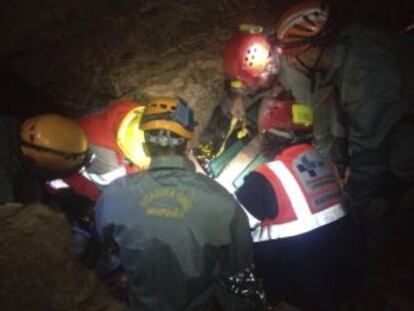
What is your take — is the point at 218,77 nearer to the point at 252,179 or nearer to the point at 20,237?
the point at 252,179

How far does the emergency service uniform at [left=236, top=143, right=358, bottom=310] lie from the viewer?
14.6 ft

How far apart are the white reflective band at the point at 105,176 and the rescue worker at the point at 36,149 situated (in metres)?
0.34

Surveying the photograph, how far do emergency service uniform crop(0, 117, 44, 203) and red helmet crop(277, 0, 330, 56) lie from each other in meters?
3.13

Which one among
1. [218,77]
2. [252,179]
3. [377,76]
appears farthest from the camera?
[218,77]

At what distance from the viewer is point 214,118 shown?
7137 millimetres

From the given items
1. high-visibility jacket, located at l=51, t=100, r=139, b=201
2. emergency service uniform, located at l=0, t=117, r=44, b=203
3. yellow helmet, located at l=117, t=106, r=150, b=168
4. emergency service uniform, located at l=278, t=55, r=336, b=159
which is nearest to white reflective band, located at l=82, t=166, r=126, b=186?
high-visibility jacket, located at l=51, t=100, r=139, b=201

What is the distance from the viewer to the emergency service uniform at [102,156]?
556cm

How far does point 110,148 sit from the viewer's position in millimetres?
5652

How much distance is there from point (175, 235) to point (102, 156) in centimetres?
222

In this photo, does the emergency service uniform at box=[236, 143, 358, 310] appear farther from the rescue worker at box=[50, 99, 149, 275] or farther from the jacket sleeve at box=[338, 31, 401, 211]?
the rescue worker at box=[50, 99, 149, 275]

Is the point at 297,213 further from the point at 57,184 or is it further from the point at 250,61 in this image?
the point at 57,184

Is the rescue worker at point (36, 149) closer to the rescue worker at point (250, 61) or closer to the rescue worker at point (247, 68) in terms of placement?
the rescue worker at point (247, 68)

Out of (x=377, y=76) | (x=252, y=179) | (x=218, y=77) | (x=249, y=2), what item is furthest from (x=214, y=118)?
(x=377, y=76)

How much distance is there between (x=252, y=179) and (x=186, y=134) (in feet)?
2.64
